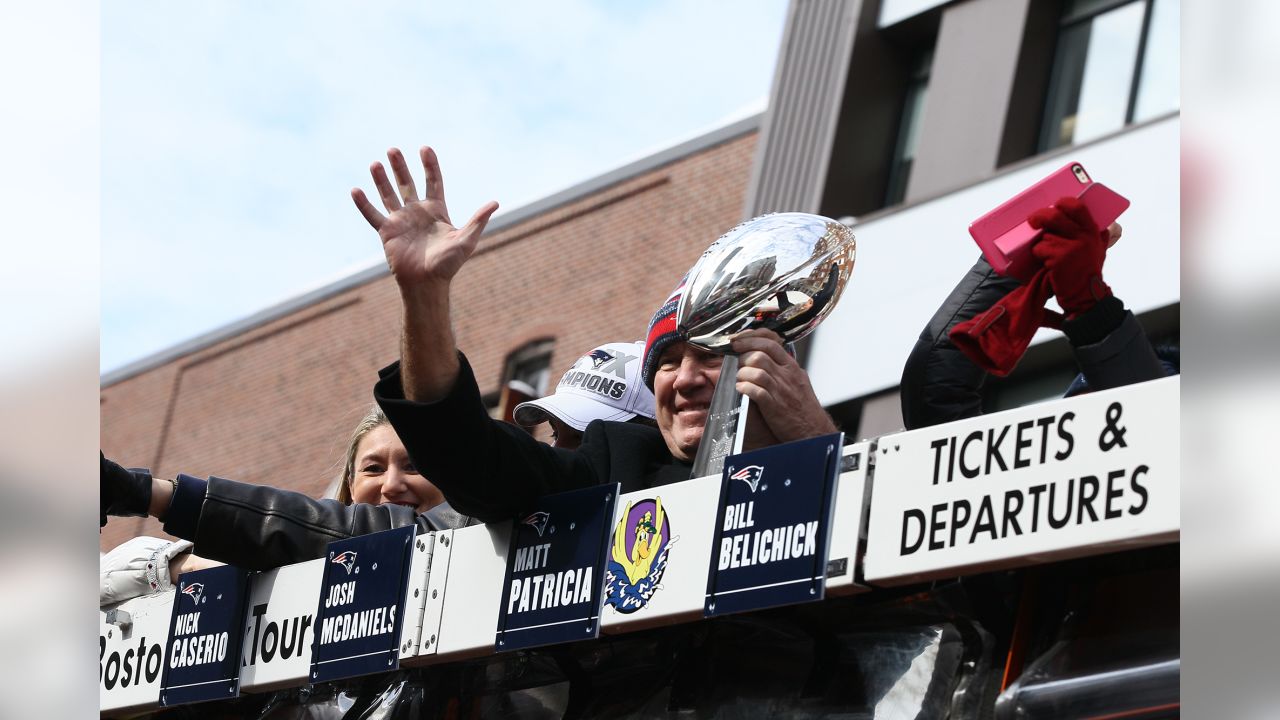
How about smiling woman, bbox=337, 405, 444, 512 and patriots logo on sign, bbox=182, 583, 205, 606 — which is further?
smiling woman, bbox=337, 405, 444, 512

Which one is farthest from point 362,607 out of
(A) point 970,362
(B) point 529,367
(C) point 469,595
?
(B) point 529,367

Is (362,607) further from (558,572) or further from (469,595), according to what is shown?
(558,572)

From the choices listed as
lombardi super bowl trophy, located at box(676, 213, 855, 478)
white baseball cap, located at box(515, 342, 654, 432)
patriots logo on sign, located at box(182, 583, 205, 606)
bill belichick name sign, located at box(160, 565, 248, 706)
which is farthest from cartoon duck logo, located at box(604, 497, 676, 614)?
white baseball cap, located at box(515, 342, 654, 432)

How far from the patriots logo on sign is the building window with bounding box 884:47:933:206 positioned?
35.7ft

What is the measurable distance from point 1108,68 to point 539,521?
10469 millimetres

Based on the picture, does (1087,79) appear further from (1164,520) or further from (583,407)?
(1164,520)

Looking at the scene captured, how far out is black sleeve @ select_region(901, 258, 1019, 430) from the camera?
9.32 feet

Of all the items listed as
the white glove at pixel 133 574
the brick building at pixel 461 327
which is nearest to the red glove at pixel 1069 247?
the white glove at pixel 133 574

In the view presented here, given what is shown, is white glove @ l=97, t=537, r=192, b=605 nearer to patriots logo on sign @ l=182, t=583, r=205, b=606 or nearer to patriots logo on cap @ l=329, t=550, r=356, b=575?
patriots logo on sign @ l=182, t=583, r=205, b=606

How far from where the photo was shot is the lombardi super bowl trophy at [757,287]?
2.77m

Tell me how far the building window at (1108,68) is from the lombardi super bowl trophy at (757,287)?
9380mm

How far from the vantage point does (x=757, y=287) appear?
2.78m
